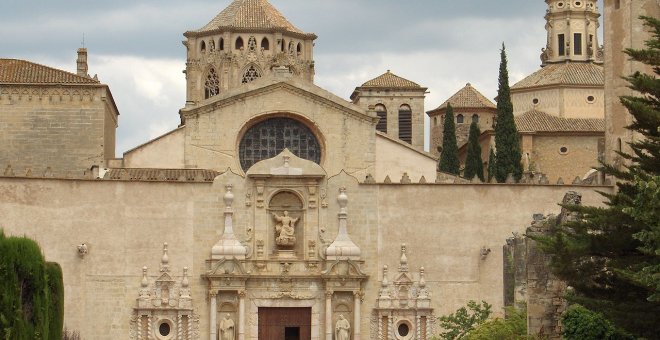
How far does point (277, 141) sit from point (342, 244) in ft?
25.6

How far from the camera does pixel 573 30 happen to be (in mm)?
106375

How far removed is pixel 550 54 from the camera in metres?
107

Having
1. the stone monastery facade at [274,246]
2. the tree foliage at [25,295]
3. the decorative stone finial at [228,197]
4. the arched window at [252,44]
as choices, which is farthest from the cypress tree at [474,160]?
the tree foliage at [25,295]

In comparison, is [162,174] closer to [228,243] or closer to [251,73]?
[228,243]

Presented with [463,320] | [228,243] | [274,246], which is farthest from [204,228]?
[463,320]

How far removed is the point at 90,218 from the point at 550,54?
51.6m

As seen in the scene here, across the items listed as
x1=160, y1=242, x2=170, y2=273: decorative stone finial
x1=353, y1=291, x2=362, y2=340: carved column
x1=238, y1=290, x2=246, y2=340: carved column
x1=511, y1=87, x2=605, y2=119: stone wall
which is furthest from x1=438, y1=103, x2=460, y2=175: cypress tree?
x1=160, y1=242, x2=170, y2=273: decorative stone finial

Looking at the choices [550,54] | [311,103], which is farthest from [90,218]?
[550,54]

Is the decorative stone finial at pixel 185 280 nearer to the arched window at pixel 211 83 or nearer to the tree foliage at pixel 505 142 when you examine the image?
the tree foliage at pixel 505 142

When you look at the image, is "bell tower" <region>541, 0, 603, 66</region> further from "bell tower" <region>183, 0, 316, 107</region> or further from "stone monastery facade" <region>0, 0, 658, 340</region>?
"stone monastery facade" <region>0, 0, 658, 340</region>

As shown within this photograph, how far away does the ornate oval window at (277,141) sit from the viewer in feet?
220

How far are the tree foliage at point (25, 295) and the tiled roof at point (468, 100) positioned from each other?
5973 centimetres

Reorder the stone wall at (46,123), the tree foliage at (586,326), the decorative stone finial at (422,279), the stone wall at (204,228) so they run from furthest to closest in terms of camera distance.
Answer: the stone wall at (46,123) < the decorative stone finial at (422,279) < the stone wall at (204,228) < the tree foliage at (586,326)

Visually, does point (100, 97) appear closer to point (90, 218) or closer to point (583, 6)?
point (90, 218)
